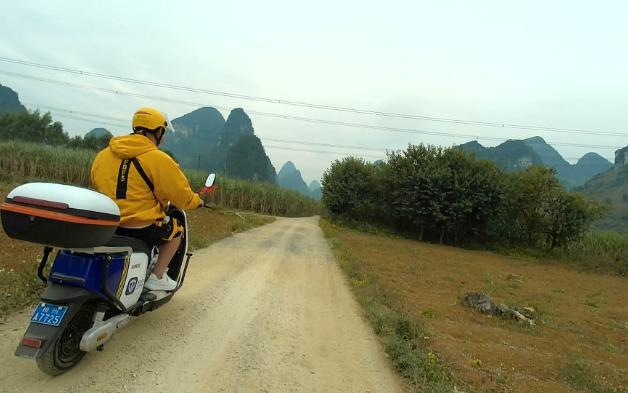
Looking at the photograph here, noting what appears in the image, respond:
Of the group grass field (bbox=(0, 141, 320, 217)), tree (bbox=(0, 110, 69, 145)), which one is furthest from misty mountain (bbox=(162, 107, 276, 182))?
grass field (bbox=(0, 141, 320, 217))

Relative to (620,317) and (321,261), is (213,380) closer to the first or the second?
(321,261)

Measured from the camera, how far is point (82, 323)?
3.25 metres

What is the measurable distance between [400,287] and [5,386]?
8026mm

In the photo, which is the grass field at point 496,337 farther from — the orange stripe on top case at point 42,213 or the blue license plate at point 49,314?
the orange stripe on top case at point 42,213

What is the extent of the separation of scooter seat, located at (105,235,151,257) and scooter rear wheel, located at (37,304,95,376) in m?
0.48

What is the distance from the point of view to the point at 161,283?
13.9ft

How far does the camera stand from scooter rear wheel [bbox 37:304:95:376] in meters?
2.96

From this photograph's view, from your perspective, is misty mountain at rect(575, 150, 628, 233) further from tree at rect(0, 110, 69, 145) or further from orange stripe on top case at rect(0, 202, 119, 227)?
tree at rect(0, 110, 69, 145)

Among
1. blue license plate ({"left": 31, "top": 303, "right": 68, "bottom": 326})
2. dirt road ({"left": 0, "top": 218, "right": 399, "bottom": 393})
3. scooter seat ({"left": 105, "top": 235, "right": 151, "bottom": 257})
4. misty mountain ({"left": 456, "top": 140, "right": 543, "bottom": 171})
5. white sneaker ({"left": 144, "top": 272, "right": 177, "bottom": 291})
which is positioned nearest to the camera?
blue license plate ({"left": 31, "top": 303, "right": 68, "bottom": 326})

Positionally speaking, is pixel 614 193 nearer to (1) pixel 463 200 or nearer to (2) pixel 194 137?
(1) pixel 463 200

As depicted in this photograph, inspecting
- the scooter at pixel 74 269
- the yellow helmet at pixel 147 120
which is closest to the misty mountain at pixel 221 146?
the yellow helmet at pixel 147 120

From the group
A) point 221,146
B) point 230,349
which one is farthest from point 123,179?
point 221,146

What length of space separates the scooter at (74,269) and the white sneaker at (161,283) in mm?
315

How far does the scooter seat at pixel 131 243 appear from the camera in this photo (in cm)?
339
